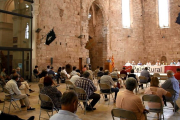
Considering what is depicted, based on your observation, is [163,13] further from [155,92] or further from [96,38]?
[155,92]

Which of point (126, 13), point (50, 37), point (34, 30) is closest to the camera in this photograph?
point (34, 30)

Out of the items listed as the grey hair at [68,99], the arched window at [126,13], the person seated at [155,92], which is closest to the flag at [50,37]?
the person seated at [155,92]

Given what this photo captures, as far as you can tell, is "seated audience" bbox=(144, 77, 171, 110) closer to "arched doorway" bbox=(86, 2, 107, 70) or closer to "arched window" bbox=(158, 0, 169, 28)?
"arched doorway" bbox=(86, 2, 107, 70)

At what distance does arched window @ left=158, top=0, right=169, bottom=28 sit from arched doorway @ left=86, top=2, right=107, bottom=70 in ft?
22.1

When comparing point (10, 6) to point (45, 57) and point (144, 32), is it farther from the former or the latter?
point (144, 32)

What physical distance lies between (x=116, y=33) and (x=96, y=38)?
229cm

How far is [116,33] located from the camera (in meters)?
18.9

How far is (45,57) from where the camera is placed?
1227cm

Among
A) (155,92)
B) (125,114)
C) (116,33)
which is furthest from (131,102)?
(116,33)

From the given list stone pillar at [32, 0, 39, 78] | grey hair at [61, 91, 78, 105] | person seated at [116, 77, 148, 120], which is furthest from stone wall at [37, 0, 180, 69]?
grey hair at [61, 91, 78, 105]

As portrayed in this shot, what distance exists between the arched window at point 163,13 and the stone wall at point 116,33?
1.49ft

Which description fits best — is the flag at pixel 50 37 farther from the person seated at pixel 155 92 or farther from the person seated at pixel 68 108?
the person seated at pixel 68 108

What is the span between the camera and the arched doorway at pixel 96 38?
18.4m

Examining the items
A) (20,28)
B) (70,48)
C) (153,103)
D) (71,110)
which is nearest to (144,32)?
(70,48)
